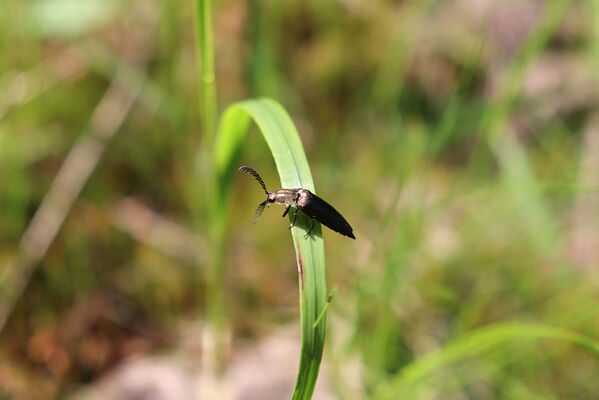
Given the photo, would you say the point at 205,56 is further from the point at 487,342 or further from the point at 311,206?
the point at 487,342

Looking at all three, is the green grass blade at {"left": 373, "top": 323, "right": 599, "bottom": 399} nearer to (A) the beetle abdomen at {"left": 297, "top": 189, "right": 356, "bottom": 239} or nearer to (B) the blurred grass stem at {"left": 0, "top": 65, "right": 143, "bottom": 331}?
(A) the beetle abdomen at {"left": 297, "top": 189, "right": 356, "bottom": 239}

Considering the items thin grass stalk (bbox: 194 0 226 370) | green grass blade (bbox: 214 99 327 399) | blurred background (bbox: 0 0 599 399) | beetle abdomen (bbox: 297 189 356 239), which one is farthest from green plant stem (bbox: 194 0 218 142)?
blurred background (bbox: 0 0 599 399)

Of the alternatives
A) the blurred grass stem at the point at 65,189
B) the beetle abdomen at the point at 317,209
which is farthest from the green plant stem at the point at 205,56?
the blurred grass stem at the point at 65,189

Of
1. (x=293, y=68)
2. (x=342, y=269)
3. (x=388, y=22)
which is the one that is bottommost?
(x=342, y=269)

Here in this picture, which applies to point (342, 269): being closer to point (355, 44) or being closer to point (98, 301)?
point (98, 301)

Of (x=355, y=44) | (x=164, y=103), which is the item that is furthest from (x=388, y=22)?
(x=164, y=103)

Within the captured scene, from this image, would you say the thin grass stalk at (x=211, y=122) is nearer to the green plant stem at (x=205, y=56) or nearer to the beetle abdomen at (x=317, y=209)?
the green plant stem at (x=205, y=56)
